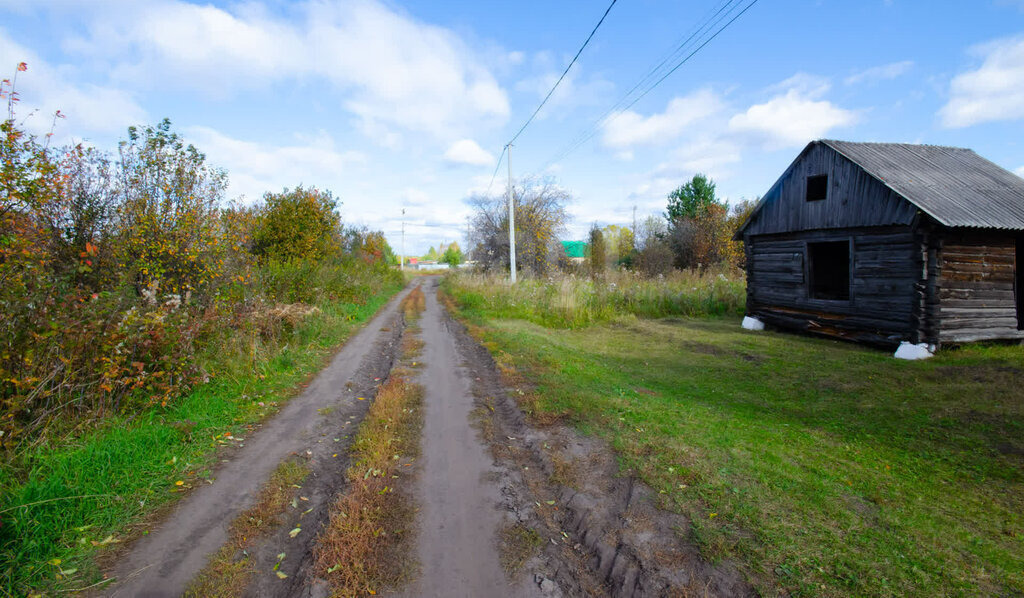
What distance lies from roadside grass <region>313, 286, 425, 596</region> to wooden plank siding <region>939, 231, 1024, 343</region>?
1066 centimetres

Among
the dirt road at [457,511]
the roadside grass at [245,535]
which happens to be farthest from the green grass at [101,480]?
the dirt road at [457,511]

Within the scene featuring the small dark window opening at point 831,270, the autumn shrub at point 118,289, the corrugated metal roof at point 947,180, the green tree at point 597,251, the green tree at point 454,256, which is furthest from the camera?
the green tree at point 454,256

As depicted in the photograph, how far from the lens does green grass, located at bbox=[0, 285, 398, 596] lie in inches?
125

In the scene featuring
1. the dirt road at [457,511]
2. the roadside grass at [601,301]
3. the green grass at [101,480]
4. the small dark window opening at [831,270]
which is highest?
the small dark window opening at [831,270]

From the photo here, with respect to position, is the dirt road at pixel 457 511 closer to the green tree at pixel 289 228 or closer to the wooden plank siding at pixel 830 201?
the wooden plank siding at pixel 830 201

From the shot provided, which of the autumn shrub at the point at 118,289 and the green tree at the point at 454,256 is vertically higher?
the green tree at the point at 454,256

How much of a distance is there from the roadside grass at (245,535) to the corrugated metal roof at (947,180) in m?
11.3

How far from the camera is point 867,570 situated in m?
2.90

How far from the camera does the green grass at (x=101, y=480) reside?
3164mm

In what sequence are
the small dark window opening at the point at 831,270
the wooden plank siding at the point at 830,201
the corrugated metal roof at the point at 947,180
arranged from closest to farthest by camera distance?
1. the corrugated metal roof at the point at 947,180
2. the wooden plank siding at the point at 830,201
3. the small dark window opening at the point at 831,270

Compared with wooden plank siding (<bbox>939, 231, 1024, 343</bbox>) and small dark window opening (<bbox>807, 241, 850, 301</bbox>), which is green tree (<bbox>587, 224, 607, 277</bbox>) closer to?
small dark window opening (<bbox>807, 241, 850, 301</bbox>)

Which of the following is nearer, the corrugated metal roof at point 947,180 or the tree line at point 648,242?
the corrugated metal roof at point 947,180

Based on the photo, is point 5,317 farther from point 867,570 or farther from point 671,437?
point 867,570

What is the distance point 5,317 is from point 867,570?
7408 mm
